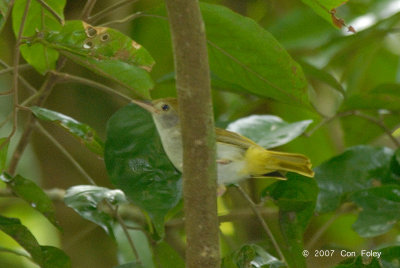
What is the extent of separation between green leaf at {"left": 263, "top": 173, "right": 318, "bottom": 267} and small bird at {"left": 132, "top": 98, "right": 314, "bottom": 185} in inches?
2.2

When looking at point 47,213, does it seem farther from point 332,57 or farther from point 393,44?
point 393,44

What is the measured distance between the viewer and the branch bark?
1.28 metres

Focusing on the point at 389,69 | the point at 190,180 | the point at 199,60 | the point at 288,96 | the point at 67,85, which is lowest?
the point at 190,180

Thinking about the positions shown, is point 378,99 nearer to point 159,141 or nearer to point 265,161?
point 265,161

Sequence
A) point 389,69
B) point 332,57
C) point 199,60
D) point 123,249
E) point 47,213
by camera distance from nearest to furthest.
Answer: point 199,60 < point 47,213 < point 123,249 < point 332,57 < point 389,69

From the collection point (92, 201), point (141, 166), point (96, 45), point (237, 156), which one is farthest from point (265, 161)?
point (96, 45)

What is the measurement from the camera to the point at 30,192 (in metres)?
1.95

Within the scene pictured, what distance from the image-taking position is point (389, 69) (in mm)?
3779

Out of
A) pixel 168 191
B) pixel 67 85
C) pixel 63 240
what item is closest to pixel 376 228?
pixel 168 191

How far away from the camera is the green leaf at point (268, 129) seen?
7.50ft

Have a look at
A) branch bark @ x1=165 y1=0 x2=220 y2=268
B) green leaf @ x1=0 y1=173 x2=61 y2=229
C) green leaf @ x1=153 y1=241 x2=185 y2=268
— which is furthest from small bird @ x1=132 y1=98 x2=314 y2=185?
branch bark @ x1=165 y1=0 x2=220 y2=268

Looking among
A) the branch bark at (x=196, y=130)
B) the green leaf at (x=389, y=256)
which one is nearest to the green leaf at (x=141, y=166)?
the branch bark at (x=196, y=130)

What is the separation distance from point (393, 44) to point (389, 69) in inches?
8.5

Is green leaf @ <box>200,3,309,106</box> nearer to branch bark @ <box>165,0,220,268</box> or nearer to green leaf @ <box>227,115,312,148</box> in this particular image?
green leaf @ <box>227,115,312,148</box>
